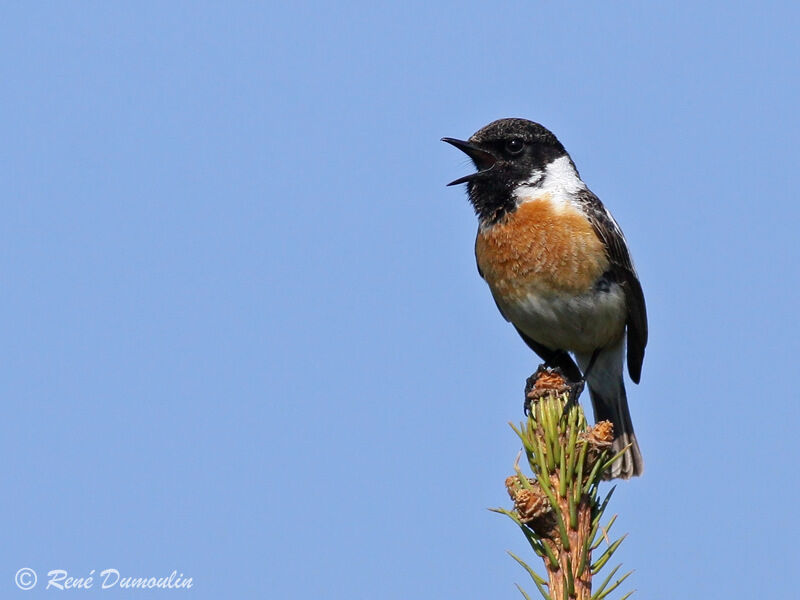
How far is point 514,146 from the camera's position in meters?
7.60

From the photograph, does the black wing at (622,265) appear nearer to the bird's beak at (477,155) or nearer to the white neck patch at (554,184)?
the white neck patch at (554,184)

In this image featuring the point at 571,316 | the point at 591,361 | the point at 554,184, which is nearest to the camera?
the point at 571,316

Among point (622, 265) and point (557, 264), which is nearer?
point (557, 264)

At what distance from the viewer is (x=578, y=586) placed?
3.84 metres

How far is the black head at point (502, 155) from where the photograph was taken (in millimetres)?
7488

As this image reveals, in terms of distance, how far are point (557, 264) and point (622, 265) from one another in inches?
26.0

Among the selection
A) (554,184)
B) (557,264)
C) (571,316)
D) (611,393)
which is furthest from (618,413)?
(554,184)

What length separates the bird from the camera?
22.9 feet

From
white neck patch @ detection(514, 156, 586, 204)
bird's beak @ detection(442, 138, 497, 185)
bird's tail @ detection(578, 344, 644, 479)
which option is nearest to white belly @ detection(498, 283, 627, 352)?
bird's tail @ detection(578, 344, 644, 479)

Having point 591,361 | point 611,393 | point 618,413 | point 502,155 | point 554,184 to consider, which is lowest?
point 618,413

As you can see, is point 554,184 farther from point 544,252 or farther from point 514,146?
point 544,252

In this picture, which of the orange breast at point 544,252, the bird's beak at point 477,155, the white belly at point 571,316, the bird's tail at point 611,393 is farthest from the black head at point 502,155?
the bird's tail at point 611,393

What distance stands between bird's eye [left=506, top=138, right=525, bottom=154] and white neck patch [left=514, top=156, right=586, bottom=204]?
Result: 228 millimetres

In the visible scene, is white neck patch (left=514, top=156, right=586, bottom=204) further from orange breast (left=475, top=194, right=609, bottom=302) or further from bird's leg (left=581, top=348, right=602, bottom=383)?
bird's leg (left=581, top=348, right=602, bottom=383)
